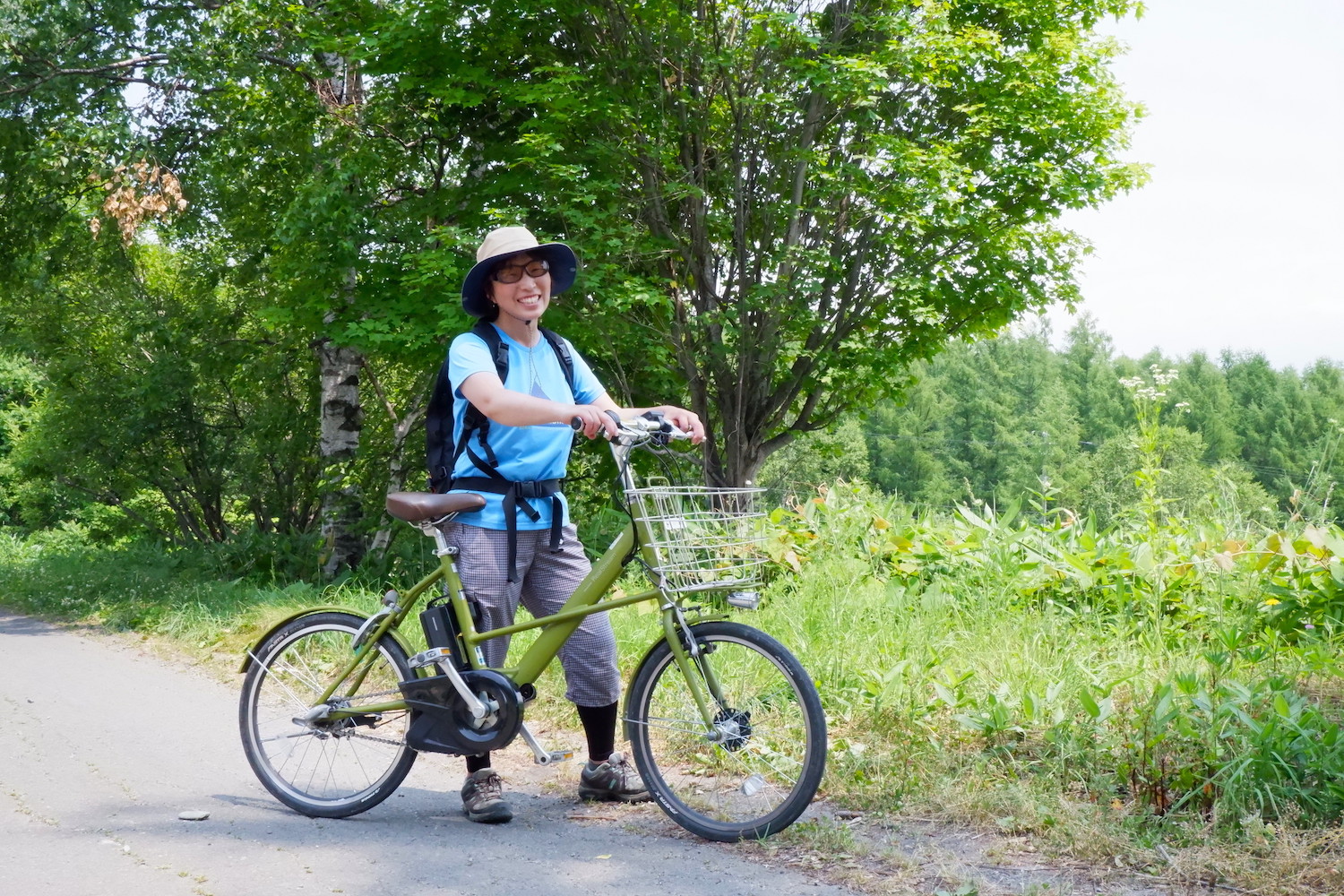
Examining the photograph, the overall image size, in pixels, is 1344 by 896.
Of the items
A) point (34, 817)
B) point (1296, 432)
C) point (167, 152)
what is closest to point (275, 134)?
point (167, 152)

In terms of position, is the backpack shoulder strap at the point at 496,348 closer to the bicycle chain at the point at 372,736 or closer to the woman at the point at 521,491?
the woman at the point at 521,491

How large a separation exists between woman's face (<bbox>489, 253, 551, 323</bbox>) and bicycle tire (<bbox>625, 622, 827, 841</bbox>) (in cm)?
124

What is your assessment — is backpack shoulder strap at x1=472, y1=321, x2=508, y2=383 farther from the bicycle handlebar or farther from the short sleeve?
the bicycle handlebar

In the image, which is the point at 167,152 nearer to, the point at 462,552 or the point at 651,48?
the point at 651,48

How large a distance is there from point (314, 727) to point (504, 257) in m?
1.86

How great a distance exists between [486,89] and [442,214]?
1.26 metres

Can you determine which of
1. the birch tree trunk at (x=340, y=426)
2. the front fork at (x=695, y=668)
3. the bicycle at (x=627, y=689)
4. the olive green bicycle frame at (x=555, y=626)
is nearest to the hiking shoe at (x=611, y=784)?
the bicycle at (x=627, y=689)

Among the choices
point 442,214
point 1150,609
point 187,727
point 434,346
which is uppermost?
point 442,214

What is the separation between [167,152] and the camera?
41.2ft

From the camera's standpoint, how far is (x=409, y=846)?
3836 mm

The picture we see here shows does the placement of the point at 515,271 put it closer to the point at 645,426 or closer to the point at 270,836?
the point at 645,426

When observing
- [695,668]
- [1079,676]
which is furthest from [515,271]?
[1079,676]

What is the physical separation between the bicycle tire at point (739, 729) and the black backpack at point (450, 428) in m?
0.92

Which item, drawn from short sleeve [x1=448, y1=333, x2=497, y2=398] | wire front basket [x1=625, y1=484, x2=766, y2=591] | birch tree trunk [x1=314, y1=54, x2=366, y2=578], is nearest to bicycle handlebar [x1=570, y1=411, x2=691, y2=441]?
wire front basket [x1=625, y1=484, x2=766, y2=591]
